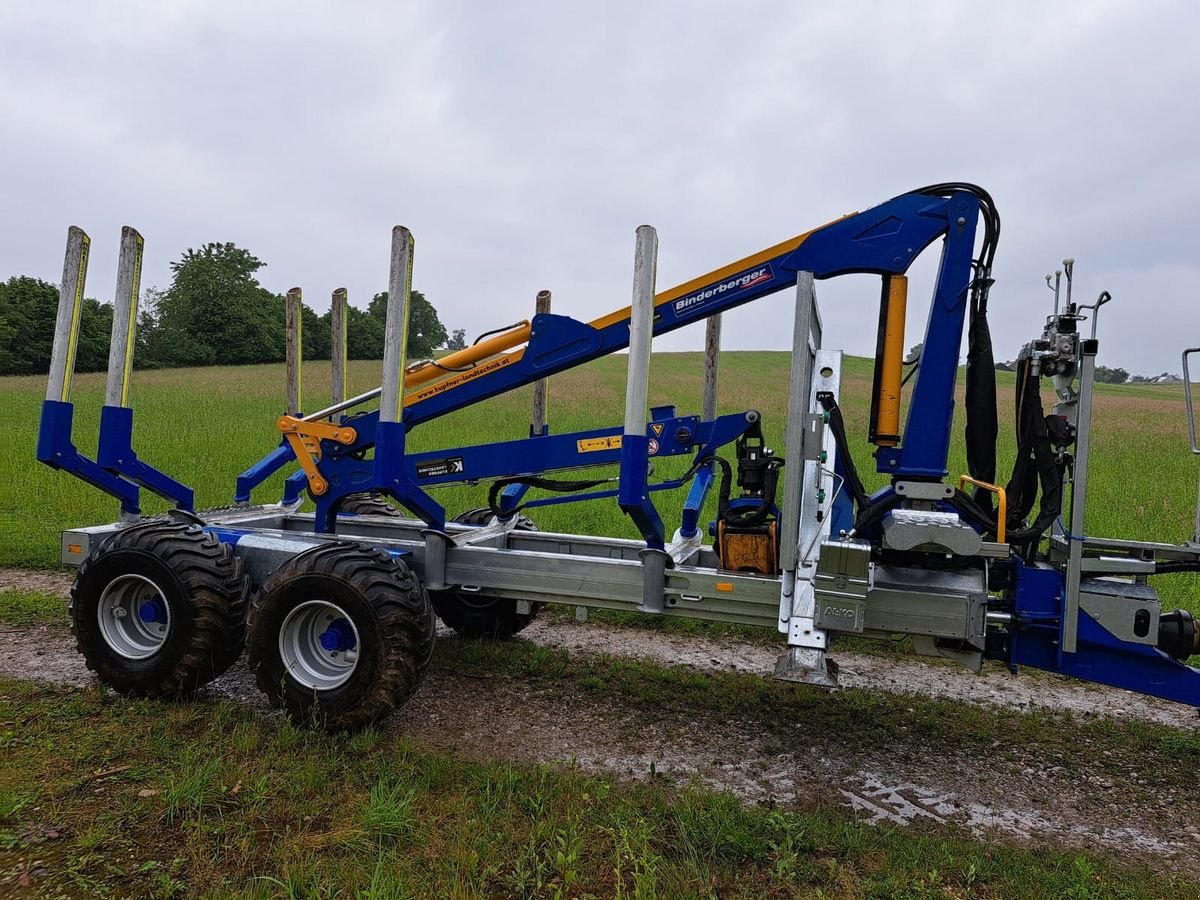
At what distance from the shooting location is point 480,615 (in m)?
5.81

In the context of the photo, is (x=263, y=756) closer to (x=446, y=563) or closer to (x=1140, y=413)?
(x=446, y=563)

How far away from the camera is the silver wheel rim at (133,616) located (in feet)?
14.9

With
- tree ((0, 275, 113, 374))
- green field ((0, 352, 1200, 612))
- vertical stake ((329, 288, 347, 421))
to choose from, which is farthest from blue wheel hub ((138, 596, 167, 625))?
tree ((0, 275, 113, 374))

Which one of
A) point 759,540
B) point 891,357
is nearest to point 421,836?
point 759,540

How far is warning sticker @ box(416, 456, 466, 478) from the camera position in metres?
4.91

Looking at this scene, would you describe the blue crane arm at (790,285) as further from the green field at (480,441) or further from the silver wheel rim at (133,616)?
the green field at (480,441)

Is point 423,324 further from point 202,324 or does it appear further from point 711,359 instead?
point 711,359

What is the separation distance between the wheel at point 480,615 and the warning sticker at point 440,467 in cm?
109

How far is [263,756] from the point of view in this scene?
3762mm

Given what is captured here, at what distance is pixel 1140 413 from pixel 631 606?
28.6 meters

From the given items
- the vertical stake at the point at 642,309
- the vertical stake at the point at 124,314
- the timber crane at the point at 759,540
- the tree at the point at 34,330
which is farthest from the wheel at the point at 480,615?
the tree at the point at 34,330

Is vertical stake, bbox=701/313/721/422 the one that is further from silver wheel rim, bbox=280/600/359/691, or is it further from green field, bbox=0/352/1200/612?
silver wheel rim, bbox=280/600/359/691

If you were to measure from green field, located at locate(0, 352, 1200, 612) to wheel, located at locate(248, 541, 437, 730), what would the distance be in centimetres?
435

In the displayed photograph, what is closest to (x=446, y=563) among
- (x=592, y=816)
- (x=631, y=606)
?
(x=631, y=606)
